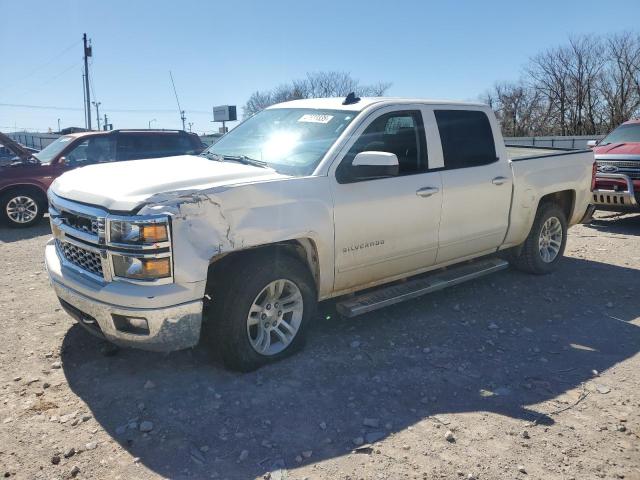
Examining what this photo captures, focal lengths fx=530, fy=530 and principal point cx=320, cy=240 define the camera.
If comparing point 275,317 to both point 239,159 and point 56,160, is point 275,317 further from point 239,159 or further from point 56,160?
point 56,160

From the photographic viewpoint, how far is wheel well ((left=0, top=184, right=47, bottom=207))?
9.58 m

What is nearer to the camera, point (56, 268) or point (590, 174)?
point (56, 268)

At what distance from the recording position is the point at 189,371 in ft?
12.6

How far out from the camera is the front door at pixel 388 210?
4.10 meters

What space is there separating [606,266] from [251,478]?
5822 mm

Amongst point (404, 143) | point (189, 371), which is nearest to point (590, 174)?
point (404, 143)

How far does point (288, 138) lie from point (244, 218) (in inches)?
46.5

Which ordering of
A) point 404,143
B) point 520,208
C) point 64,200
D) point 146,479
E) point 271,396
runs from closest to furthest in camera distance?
point 146,479
point 271,396
point 64,200
point 404,143
point 520,208

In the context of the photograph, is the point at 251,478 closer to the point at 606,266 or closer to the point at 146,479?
the point at 146,479

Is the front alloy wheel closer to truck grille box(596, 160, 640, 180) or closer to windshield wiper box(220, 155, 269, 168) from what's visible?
windshield wiper box(220, 155, 269, 168)

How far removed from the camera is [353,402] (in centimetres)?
347

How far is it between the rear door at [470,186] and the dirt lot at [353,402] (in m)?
0.71

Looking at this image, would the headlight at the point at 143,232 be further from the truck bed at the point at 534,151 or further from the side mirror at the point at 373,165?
the truck bed at the point at 534,151

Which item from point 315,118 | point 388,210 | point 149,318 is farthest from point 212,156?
point 149,318
